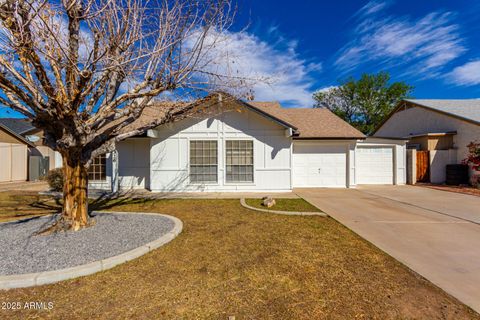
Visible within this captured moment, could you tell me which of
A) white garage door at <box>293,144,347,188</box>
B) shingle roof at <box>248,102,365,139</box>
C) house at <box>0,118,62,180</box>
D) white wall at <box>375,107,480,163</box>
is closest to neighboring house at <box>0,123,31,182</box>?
house at <box>0,118,62,180</box>

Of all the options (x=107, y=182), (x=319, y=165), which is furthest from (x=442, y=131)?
(x=107, y=182)

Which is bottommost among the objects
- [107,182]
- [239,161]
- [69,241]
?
[69,241]

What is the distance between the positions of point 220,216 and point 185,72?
4271 mm

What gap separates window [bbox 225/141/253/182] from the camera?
438 inches

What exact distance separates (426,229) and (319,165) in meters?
7.09

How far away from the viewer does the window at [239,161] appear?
11133mm

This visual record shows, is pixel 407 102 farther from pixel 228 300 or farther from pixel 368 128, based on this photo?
pixel 228 300

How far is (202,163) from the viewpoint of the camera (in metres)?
11.2

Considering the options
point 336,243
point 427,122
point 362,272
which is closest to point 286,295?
point 362,272

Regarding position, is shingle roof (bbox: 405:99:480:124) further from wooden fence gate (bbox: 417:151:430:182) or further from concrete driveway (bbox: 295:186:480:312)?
concrete driveway (bbox: 295:186:480:312)

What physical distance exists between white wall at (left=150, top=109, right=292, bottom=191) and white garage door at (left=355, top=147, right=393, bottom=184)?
5.89 m

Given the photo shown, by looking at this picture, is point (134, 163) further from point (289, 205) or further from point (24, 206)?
point (289, 205)

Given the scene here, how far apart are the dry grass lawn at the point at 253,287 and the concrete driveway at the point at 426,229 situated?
40 cm

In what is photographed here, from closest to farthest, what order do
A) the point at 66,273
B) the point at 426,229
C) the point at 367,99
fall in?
the point at 66,273, the point at 426,229, the point at 367,99
